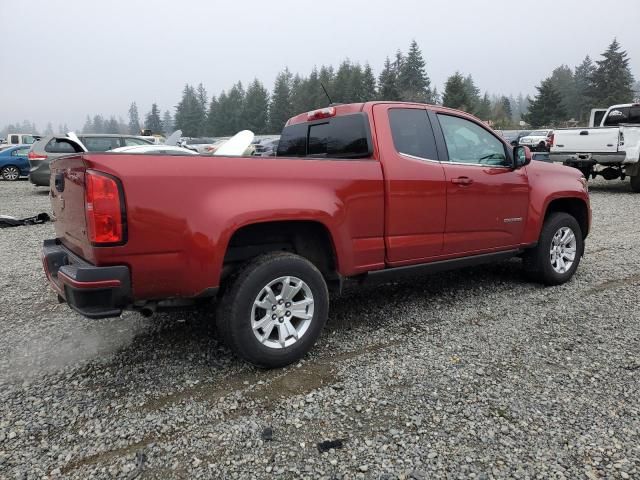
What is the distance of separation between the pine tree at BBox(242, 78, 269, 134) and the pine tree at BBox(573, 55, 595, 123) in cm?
4761

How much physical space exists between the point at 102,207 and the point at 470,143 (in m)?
3.21

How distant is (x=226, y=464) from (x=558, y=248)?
421 centimetres

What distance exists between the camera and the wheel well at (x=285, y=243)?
3250 millimetres

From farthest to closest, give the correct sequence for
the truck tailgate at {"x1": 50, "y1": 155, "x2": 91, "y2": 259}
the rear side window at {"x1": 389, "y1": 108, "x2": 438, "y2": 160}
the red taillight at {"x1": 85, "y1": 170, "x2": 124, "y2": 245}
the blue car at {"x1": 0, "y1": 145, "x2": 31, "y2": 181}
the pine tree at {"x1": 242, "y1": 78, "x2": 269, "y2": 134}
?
1. the pine tree at {"x1": 242, "y1": 78, "x2": 269, "y2": 134}
2. the blue car at {"x1": 0, "y1": 145, "x2": 31, "y2": 181}
3. the rear side window at {"x1": 389, "y1": 108, "x2": 438, "y2": 160}
4. the truck tailgate at {"x1": 50, "y1": 155, "x2": 91, "y2": 259}
5. the red taillight at {"x1": 85, "y1": 170, "x2": 124, "y2": 245}

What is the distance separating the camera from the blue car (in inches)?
731

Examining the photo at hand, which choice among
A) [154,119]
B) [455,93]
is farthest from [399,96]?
[154,119]

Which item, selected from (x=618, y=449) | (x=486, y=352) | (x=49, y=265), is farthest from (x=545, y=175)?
(x=49, y=265)

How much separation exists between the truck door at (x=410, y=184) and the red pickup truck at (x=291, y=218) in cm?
1

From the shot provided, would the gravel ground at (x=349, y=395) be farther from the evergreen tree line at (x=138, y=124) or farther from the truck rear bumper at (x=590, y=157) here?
the evergreen tree line at (x=138, y=124)

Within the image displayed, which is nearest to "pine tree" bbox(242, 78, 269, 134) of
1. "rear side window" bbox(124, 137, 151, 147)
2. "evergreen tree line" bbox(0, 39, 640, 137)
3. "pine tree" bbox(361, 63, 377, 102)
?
"evergreen tree line" bbox(0, 39, 640, 137)

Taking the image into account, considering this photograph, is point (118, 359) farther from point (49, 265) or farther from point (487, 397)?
point (487, 397)

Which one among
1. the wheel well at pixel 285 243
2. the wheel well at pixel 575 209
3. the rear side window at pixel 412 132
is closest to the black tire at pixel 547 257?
the wheel well at pixel 575 209

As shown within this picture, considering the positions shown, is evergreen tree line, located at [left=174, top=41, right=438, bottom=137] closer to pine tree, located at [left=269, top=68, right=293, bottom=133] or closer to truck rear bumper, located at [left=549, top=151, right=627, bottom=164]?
pine tree, located at [left=269, top=68, right=293, bottom=133]

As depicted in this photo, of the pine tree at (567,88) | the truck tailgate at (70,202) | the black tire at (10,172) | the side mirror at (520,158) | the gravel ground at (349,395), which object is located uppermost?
the pine tree at (567,88)
